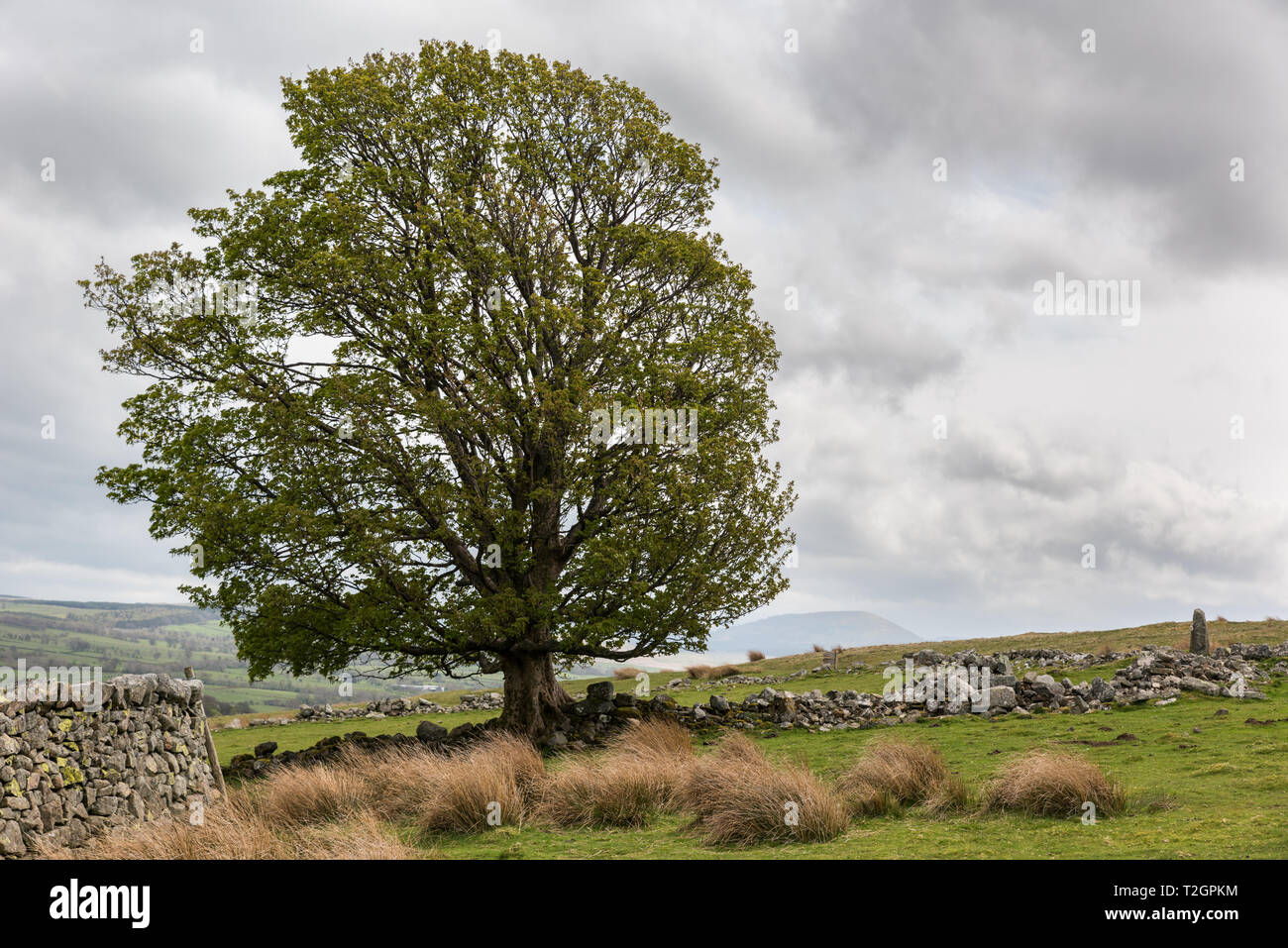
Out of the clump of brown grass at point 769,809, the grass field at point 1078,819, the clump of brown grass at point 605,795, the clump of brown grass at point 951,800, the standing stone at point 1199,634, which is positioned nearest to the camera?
the grass field at point 1078,819

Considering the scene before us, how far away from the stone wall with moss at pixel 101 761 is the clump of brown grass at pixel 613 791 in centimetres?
707

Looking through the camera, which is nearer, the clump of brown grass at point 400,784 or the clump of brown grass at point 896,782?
the clump of brown grass at point 896,782

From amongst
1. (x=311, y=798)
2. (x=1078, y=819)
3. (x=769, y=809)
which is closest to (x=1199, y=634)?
(x=1078, y=819)

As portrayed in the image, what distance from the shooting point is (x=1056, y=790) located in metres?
12.1

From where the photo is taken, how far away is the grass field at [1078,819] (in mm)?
10258

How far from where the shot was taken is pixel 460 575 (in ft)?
83.4

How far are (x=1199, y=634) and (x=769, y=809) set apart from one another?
86.9 ft

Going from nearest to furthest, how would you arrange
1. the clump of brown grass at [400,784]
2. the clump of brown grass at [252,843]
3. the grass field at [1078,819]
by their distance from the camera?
the grass field at [1078,819] → the clump of brown grass at [252,843] → the clump of brown grass at [400,784]

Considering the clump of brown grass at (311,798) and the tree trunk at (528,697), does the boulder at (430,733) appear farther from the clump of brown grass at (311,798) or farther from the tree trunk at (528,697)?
the clump of brown grass at (311,798)

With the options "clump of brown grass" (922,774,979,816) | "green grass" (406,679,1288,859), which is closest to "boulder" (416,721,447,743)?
"green grass" (406,679,1288,859)

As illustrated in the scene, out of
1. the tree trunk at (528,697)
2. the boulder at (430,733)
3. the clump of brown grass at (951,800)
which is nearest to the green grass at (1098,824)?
the clump of brown grass at (951,800)

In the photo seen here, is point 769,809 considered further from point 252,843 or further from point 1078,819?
point 252,843

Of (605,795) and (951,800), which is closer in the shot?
(951,800)
